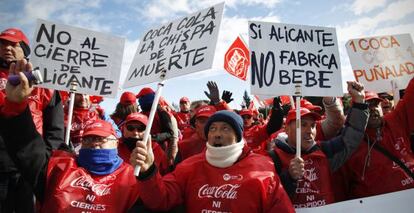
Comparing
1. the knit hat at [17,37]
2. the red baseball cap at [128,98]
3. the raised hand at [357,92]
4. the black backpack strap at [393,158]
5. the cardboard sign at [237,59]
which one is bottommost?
the black backpack strap at [393,158]

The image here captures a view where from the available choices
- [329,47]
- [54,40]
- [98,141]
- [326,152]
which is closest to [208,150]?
[98,141]

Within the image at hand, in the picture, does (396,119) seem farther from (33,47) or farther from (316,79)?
(33,47)

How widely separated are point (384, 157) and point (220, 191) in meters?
2.25

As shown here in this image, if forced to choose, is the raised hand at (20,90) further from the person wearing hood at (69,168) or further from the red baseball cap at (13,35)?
the red baseball cap at (13,35)

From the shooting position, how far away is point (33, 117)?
131 inches

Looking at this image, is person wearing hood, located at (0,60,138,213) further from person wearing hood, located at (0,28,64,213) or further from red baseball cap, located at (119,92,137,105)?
red baseball cap, located at (119,92,137,105)

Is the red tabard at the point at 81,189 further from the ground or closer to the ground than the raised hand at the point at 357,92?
closer to the ground

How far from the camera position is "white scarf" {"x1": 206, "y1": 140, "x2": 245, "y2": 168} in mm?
2980

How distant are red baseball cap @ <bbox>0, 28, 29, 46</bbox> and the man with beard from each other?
13.3ft

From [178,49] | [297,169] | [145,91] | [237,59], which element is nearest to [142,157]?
[178,49]

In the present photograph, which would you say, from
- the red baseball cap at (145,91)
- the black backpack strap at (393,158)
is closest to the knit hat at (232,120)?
the black backpack strap at (393,158)

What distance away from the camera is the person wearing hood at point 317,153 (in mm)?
3359

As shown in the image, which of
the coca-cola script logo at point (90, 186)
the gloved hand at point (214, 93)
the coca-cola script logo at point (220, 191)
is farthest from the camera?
the gloved hand at point (214, 93)

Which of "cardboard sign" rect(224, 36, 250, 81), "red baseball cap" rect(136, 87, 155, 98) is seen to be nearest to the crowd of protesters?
"red baseball cap" rect(136, 87, 155, 98)
